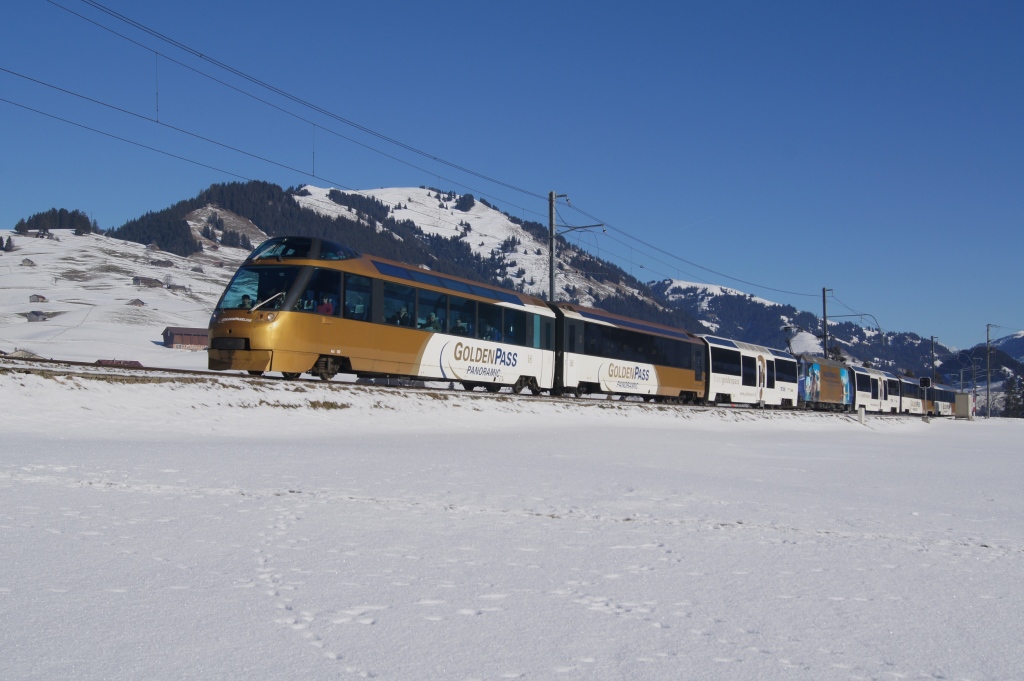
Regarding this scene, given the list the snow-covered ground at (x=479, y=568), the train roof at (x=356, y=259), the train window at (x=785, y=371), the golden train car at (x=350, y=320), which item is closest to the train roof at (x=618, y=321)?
the golden train car at (x=350, y=320)

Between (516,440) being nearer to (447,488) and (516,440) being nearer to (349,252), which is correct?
(447,488)

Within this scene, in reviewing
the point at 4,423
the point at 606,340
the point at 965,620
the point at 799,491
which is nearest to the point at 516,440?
the point at 799,491

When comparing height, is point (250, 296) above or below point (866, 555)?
above

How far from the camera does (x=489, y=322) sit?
25.9m

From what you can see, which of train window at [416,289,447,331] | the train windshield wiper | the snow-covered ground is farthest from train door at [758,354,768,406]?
the snow-covered ground

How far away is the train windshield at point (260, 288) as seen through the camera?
1888 cm

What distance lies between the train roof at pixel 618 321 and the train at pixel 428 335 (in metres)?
0.08

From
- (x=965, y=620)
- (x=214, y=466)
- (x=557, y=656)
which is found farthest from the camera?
(x=214, y=466)

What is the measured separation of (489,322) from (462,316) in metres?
1.53

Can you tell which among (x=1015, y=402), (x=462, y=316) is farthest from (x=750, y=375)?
(x=1015, y=402)

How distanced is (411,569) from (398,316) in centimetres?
1735

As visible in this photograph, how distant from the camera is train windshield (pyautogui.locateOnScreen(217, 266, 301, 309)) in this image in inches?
743

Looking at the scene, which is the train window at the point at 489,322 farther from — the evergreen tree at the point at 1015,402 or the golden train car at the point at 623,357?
the evergreen tree at the point at 1015,402

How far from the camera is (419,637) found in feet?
12.3
